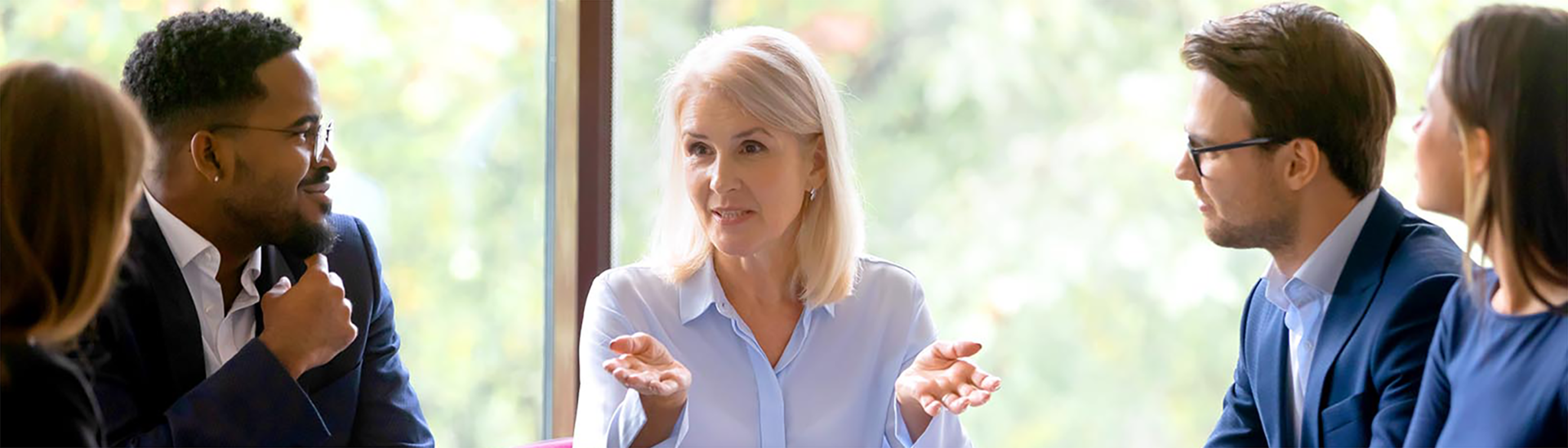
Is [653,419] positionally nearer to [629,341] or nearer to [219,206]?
[629,341]

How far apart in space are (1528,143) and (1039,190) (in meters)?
1.97

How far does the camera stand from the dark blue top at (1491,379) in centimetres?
165

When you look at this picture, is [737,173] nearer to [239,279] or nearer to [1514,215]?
[239,279]

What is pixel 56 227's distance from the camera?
63.9 inches

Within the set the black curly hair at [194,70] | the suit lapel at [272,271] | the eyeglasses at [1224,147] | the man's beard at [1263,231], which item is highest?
the black curly hair at [194,70]

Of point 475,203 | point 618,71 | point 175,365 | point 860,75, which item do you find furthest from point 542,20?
point 175,365

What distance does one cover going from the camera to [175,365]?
2010 millimetres

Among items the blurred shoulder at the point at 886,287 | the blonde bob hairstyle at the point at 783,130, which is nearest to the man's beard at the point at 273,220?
the blonde bob hairstyle at the point at 783,130

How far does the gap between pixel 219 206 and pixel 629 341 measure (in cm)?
63

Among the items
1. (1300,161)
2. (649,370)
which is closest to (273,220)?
(649,370)

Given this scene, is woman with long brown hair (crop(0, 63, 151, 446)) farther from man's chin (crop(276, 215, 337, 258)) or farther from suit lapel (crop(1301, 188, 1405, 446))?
suit lapel (crop(1301, 188, 1405, 446))

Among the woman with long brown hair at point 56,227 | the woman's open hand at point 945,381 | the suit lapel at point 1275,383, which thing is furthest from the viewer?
the suit lapel at point 1275,383

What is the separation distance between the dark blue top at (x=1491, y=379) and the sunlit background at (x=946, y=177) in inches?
51.3

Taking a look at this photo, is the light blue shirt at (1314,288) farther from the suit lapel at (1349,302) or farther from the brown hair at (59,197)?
the brown hair at (59,197)
